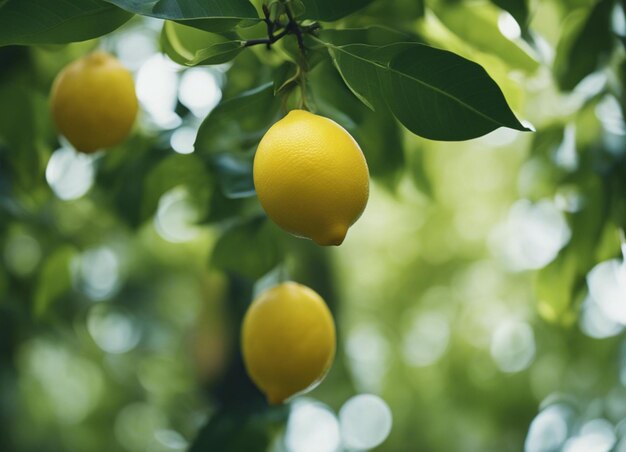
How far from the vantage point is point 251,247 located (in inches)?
47.8

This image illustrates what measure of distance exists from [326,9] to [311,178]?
0.68 ft

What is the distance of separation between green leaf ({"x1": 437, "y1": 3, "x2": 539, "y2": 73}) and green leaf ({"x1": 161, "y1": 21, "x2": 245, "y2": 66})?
45cm

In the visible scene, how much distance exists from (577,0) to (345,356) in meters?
1.21

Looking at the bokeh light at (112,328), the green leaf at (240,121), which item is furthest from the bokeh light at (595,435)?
the bokeh light at (112,328)

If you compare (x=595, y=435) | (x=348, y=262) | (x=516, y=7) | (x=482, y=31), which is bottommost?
(x=348, y=262)

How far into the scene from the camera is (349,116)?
3.51 ft

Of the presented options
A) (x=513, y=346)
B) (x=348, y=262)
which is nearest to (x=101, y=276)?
(x=348, y=262)

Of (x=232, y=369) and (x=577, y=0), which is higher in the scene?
(x=577, y=0)

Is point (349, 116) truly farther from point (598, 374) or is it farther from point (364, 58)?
point (598, 374)

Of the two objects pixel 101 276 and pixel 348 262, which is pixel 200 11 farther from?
pixel 348 262

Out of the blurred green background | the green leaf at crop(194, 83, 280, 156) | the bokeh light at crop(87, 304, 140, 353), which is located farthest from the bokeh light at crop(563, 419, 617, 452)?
the bokeh light at crop(87, 304, 140, 353)

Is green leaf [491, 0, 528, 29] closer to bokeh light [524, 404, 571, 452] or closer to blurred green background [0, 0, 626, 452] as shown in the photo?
blurred green background [0, 0, 626, 452]

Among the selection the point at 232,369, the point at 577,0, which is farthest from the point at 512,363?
the point at 577,0

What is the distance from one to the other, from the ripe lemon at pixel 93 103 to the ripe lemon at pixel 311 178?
413 millimetres
